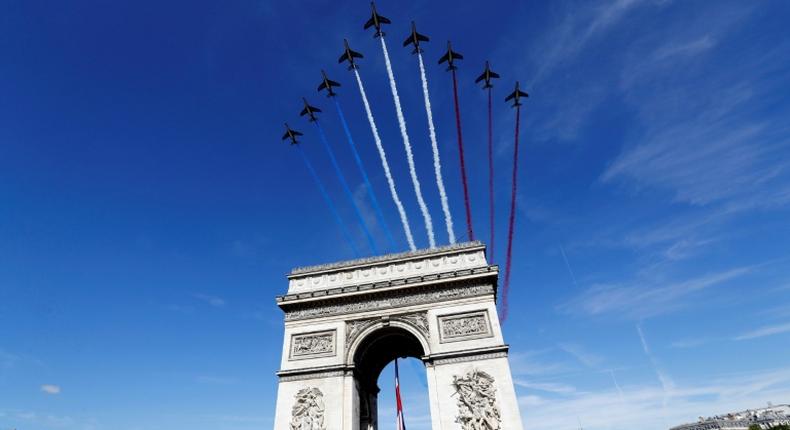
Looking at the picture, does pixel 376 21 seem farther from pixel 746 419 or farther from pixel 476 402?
pixel 746 419

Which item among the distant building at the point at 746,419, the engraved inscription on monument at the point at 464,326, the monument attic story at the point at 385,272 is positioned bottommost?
the engraved inscription on monument at the point at 464,326

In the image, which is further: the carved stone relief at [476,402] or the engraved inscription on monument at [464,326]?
the engraved inscription on monument at [464,326]

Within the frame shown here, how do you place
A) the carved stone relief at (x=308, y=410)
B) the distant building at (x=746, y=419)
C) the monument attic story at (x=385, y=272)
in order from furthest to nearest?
the distant building at (x=746, y=419), the monument attic story at (x=385, y=272), the carved stone relief at (x=308, y=410)

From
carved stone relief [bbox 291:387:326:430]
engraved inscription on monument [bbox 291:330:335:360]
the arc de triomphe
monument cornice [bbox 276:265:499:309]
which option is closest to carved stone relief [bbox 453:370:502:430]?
the arc de triomphe

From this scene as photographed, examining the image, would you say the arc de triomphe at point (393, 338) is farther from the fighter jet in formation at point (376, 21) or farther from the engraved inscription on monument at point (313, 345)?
the fighter jet in formation at point (376, 21)

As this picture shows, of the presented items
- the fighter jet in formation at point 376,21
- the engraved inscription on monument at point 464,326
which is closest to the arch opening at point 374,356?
the engraved inscription on monument at point 464,326

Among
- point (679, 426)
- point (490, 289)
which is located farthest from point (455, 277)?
point (679, 426)

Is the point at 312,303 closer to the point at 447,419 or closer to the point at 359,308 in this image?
the point at 359,308
